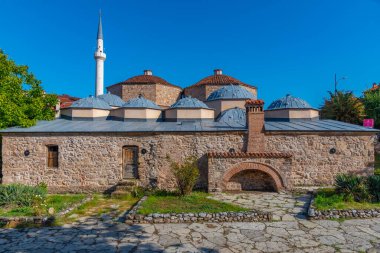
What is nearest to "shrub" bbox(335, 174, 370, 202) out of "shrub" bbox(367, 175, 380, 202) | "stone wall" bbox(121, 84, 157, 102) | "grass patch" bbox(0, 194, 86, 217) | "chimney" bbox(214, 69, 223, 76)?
"shrub" bbox(367, 175, 380, 202)

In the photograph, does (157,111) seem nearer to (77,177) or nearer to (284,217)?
(77,177)

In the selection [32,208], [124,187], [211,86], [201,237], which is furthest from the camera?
[211,86]

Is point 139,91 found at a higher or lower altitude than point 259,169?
higher

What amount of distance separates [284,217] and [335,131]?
6372 millimetres

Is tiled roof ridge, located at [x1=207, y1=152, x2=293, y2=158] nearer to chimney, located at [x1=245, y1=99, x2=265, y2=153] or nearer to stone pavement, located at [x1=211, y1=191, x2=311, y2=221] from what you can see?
chimney, located at [x1=245, y1=99, x2=265, y2=153]

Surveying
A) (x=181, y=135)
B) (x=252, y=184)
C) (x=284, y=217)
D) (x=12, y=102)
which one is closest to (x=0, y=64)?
(x=12, y=102)

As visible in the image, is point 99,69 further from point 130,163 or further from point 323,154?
point 323,154

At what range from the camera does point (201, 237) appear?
20.8 ft

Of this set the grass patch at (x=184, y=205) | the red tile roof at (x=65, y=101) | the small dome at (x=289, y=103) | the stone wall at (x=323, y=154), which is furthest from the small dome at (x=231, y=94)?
the red tile roof at (x=65, y=101)

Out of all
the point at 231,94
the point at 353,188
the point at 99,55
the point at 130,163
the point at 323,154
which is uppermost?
the point at 99,55

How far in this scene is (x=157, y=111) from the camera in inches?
611

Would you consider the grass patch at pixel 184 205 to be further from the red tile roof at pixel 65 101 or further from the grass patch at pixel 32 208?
the red tile roof at pixel 65 101

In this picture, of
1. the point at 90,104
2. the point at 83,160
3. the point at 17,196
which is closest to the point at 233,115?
the point at 90,104

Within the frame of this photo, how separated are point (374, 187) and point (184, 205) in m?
6.95
